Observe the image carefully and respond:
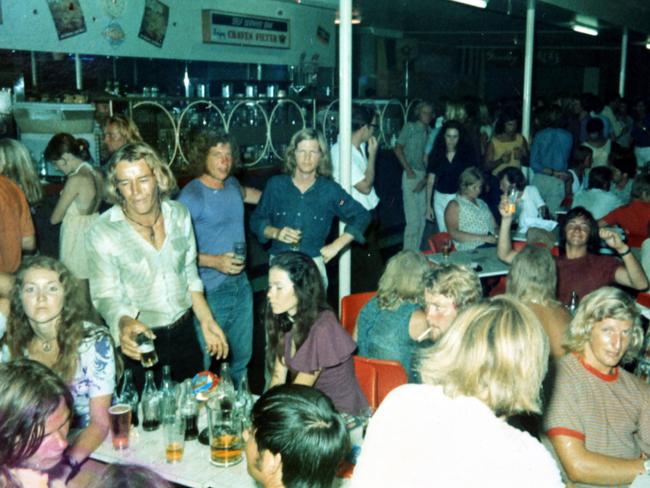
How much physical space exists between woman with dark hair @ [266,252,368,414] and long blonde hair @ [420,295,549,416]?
3.69 ft

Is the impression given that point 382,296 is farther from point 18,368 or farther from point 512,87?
point 512,87

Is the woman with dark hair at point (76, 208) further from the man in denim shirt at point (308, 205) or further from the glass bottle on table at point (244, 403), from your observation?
the glass bottle on table at point (244, 403)

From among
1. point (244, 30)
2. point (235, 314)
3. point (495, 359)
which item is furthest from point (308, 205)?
point (244, 30)

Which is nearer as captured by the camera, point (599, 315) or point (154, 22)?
point (599, 315)

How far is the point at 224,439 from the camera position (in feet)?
8.18

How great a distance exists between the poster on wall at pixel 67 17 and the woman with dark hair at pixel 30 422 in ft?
20.4

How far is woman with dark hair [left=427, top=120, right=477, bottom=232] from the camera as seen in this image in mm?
6812

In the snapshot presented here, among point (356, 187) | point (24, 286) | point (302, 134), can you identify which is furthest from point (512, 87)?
A: point (24, 286)

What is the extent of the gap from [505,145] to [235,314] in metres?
4.65

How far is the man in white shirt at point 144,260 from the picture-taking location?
3113mm

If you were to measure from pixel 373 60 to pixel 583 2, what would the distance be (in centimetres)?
439

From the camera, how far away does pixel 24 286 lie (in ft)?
9.17

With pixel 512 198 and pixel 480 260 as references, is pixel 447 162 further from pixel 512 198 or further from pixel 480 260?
pixel 480 260

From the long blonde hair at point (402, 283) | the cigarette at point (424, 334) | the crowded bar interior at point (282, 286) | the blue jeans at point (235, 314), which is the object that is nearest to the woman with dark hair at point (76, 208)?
the crowded bar interior at point (282, 286)
